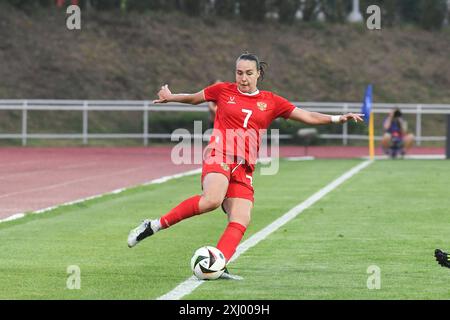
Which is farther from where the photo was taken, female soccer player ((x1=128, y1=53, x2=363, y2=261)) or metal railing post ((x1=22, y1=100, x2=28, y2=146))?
metal railing post ((x1=22, y1=100, x2=28, y2=146))

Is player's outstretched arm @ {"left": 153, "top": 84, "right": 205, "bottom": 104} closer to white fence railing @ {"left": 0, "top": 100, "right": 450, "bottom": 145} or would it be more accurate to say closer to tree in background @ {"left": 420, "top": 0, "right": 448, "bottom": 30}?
white fence railing @ {"left": 0, "top": 100, "right": 450, "bottom": 145}

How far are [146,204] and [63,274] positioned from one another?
9.47 meters

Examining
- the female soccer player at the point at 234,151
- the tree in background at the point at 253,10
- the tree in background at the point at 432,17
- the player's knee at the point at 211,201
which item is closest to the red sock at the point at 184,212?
the female soccer player at the point at 234,151

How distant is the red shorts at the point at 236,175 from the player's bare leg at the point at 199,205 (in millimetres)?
77

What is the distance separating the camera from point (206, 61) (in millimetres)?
62219

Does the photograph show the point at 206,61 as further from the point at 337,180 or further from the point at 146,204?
the point at 146,204

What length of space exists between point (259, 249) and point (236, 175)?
8.14ft

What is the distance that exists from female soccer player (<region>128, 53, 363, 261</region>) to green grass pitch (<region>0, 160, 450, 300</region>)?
45 cm

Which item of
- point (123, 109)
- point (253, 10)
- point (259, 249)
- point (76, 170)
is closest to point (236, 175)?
point (259, 249)

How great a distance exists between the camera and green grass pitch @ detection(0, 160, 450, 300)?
10.5m

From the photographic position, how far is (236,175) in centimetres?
1145

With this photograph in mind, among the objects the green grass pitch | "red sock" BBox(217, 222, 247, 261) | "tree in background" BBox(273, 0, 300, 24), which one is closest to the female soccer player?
"red sock" BBox(217, 222, 247, 261)

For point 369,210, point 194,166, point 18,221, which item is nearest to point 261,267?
point 18,221

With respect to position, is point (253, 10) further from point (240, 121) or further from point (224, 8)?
point (240, 121)
